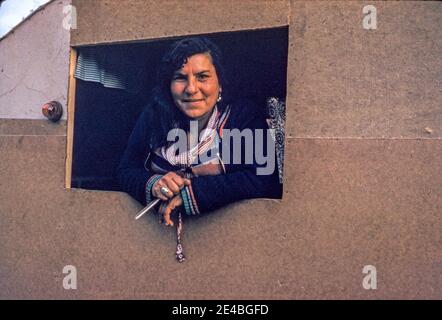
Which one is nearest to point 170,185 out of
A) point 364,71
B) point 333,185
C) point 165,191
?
point 165,191

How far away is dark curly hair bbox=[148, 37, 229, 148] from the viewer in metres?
2.29

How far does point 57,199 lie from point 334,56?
1.55 meters

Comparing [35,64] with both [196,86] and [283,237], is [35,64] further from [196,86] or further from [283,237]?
[283,237]

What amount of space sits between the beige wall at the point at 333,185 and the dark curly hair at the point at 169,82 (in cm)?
11

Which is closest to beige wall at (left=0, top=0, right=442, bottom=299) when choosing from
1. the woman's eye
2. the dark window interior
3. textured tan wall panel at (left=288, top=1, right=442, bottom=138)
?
textured tan wall panel at (left=288, top=1, right=442, bottom=138)

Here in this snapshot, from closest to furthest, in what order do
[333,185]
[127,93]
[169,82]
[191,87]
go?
[333,185] < [191,87] < [169,82] < [127,93]

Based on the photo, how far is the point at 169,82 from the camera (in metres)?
2.42

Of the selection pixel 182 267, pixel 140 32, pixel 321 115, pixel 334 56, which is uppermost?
→ pixel 140 32

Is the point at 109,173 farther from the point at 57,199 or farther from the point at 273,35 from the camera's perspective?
the point at 273,35

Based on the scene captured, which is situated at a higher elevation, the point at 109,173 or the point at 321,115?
the point at 321,115

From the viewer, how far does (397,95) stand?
1950 millimetres

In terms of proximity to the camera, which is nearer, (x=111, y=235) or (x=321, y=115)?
(x=321, y=115)

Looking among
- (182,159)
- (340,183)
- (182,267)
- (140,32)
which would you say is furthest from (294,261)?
(140,32)

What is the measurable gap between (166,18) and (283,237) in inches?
47.0
